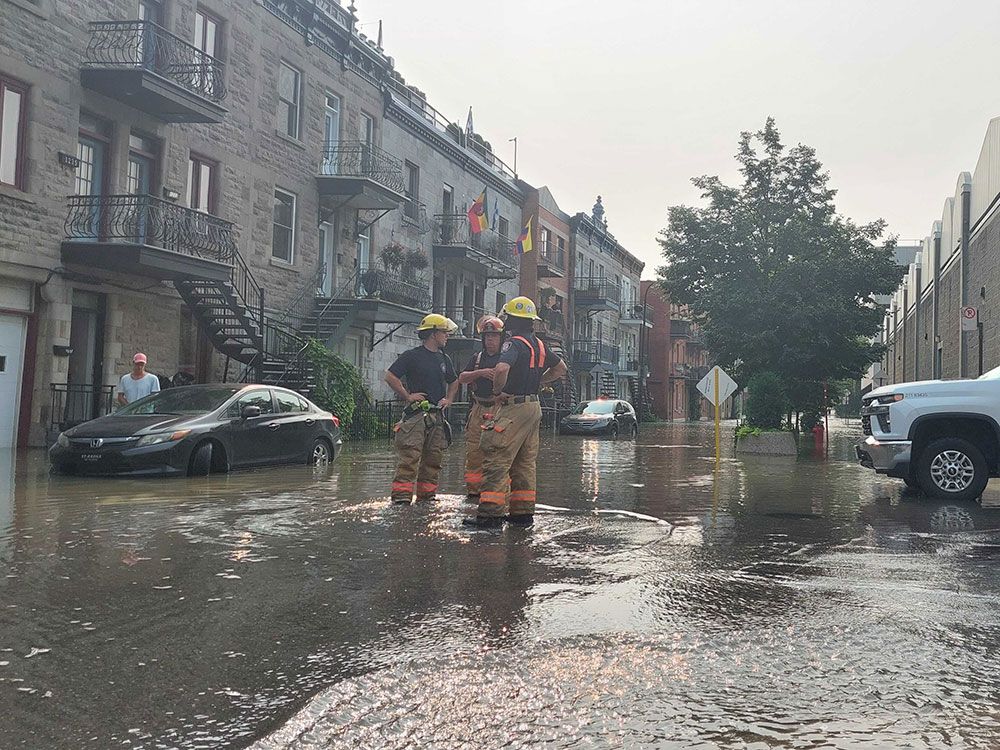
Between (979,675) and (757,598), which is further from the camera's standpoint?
(757,598)

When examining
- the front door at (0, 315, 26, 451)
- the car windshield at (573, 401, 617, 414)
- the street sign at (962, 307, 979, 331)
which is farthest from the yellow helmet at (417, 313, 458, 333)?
the car windshield at (573, 401, 617, 414)

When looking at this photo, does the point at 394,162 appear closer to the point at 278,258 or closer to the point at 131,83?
the point at 278,258

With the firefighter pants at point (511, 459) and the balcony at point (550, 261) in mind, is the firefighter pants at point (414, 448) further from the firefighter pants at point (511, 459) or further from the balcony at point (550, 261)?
the balcony at point (550, 261)

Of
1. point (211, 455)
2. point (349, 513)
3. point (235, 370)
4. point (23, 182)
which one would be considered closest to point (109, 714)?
point (349, 513)

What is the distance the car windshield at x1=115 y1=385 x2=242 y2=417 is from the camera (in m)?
13.0

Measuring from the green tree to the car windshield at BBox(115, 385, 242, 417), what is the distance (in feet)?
54.4

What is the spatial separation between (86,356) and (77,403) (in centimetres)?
102

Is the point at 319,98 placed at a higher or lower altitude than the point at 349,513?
higher

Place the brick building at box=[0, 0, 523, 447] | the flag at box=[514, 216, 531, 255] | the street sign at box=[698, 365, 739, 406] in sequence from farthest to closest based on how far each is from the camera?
the flag at box=[514, 216, 531, 255] < the street sign at box=[698, 365, 739, 406] < the brick building at box=[0, 0, 523, 447]

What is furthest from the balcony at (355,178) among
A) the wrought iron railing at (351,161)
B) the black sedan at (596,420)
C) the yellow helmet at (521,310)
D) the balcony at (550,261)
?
the balcony at (550,261)

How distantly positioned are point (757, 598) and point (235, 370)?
18.6m

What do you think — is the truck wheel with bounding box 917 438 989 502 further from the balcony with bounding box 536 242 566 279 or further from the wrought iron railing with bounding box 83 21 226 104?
the balcony with bounding box 536 242 566 279

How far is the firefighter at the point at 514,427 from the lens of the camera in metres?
7.82

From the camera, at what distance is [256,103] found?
77.5ft
